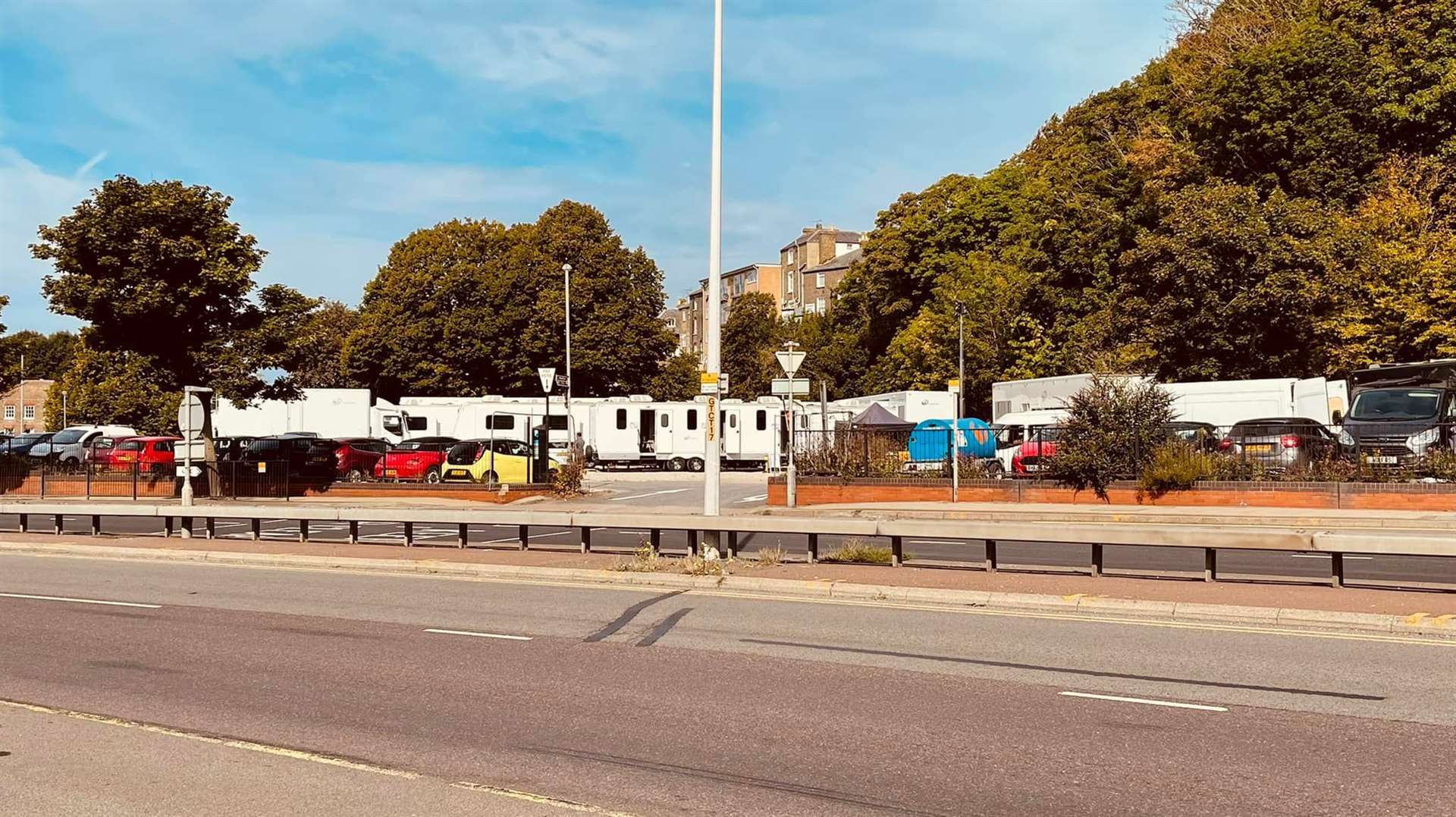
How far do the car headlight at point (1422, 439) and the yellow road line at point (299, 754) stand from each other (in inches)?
1024

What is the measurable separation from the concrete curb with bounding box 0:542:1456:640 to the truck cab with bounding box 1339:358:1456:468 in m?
16.2

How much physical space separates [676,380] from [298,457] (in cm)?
3780

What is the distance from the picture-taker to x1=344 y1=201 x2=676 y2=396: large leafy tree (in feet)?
204

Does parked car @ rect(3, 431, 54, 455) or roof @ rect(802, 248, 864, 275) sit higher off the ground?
roof @ rect(802, 248, 864, 275)

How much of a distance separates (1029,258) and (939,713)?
5082 centimetres

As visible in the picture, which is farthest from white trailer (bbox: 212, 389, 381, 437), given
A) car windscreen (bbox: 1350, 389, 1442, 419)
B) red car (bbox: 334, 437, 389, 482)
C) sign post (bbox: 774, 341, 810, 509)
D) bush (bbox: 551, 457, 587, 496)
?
car windscreen (bbox: 1350, 389, 1442, 419)

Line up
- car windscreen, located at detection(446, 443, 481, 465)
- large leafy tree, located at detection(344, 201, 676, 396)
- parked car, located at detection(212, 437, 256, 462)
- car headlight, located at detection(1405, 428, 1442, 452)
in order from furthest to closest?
large leafy tree, located at detection(344, 201, 676, 396)
car windscreen, located at detection(446, 443, 481, 465)
parked car, located at detection(212, 437, 256, 462)
car headlight, located at detection(1405, 428, 1442, 452)

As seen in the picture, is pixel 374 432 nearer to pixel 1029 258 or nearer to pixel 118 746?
pixel 1029 258

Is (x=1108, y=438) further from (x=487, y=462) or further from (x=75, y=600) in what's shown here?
(x=75, y=600)

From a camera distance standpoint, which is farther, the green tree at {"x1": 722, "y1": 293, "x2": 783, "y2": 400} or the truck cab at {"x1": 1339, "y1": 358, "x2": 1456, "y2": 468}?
the green tree at {"x1": 722, "y1": 293, "x2": 783, "y2": 400}

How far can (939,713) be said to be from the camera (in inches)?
312

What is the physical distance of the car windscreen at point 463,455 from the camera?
121 ft

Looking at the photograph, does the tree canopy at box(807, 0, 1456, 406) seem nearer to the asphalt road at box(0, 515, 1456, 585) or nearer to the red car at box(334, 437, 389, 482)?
the asphalt road at box(0, 515, 1456, 585)

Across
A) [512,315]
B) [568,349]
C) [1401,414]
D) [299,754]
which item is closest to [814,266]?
[512,315]
